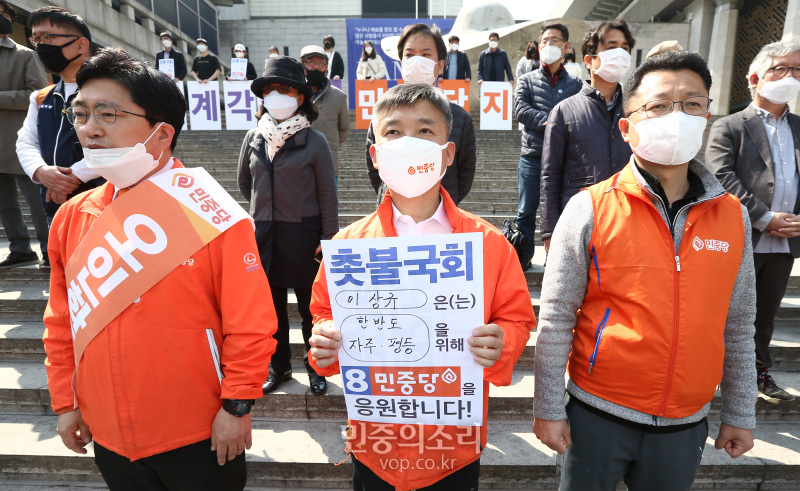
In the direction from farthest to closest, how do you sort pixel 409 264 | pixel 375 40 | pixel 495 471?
pixel 375 40 < pixel 495 471 < pixel 409 264

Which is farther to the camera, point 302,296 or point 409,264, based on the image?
point 302,296

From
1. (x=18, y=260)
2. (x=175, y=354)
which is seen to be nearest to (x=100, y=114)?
(x=175, y=354)

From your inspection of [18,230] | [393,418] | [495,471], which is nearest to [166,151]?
[393,418]

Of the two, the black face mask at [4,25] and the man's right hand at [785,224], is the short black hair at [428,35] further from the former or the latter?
the black face mask at [4,25]

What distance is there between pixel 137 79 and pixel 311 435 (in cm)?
233

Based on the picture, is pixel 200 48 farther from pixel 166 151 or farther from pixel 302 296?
pixel 166 151

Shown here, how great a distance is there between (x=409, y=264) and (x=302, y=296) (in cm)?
188

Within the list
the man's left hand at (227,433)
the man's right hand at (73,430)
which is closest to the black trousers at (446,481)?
the man's left hand at (227,433)

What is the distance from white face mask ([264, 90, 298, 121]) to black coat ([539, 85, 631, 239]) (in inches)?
66.5

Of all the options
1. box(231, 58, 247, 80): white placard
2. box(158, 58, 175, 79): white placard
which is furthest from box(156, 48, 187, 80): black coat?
box(231, 58, 247, 80): white placard

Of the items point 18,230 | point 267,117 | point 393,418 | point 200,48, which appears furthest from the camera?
point 200,48

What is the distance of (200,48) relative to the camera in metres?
10.5

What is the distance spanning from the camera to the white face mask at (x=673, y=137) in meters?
1.57

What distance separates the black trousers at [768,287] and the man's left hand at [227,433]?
122 inches
